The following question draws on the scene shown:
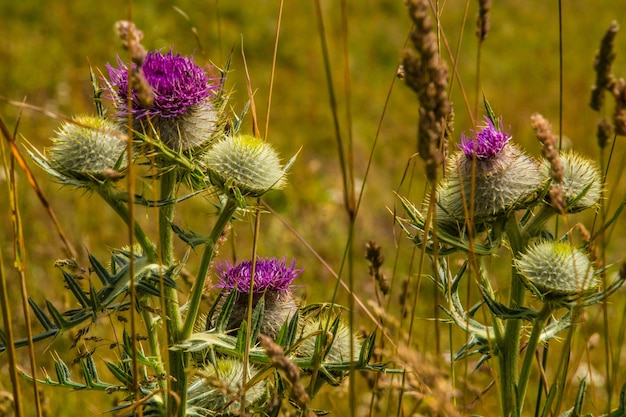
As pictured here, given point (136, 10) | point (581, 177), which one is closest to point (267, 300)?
point (581, 177)

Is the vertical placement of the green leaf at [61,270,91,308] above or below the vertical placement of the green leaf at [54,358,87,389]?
above

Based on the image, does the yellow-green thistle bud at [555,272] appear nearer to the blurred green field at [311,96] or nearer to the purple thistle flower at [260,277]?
the purple thistle flower at [260,277]

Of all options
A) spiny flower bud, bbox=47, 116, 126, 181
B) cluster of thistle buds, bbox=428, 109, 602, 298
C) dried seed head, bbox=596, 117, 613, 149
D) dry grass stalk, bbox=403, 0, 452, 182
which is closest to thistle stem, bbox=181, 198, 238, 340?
spiny flower bud, bbox=47, 116, 126, 181

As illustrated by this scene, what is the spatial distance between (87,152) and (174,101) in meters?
0.40

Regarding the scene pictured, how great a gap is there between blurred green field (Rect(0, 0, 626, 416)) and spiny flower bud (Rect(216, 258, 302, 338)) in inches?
54.1

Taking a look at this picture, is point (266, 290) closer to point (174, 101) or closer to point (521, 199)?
point (174, 101)

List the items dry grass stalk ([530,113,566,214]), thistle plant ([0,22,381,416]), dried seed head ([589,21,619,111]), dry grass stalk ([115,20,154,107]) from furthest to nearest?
1. thistle plant ([0,22,381,416])
2. dried seed head ([589,21,619,111])
3. dry grass stalk ([530,113,566,214])
4. dry grass stalk ([115,20,154,107])

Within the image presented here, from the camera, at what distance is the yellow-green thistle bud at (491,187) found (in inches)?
109

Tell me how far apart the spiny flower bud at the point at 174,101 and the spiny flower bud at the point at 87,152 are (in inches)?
5.8

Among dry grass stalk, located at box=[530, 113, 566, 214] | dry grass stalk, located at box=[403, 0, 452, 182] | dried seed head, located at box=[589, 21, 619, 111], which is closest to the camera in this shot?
dry grass stalk, located at box=[403, 0, 452, 182]

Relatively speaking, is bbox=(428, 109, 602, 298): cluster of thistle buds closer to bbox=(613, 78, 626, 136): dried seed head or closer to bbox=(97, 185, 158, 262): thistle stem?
bbox=(613, 78, 626, 136): dried seed head

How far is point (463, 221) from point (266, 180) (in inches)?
30.0

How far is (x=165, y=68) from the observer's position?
2.87 meters

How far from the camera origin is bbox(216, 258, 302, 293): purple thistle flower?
2.97 m
